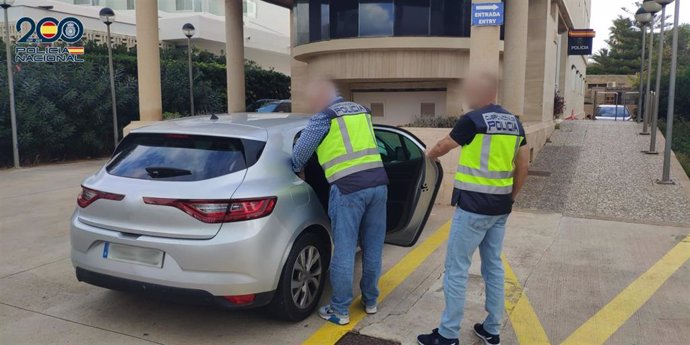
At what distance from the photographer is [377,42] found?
15.9 m

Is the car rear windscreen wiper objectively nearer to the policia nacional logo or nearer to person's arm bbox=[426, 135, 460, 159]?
person's arm bbox=[426, 135, 460, 159]

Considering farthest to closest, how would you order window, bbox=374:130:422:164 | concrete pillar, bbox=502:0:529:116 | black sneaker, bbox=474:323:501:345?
concrete pillar, bbox=502:0:529:116 < window, bbox=374:130:422:164 < black sneaker, bbox=474:323:501:345

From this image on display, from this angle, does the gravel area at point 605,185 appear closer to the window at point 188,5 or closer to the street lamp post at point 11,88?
the street lamp post at point 11,88

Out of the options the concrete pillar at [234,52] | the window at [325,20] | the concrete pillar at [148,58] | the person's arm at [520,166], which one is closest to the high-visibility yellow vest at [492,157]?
the person's arm at [520,166]

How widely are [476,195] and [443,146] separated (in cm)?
43

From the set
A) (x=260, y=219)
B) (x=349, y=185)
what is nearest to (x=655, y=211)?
(x=349, y=185)

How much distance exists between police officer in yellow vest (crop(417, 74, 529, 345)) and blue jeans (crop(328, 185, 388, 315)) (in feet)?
2.20

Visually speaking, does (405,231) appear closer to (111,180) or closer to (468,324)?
(468,324)

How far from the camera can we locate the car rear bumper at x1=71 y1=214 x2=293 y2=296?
11.6 feet

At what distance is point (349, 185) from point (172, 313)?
5.72ft

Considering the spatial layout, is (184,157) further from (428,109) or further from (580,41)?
(580,41)

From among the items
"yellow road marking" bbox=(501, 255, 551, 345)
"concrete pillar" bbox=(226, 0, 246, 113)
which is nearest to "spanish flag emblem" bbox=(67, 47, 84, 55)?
"concrete pillar" bbox=(226, 0, 246, 113)

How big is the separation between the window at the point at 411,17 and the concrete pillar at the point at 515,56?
3.72 meters

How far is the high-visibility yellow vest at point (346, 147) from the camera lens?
394cm
